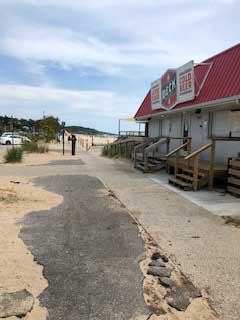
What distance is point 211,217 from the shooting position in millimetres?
6816

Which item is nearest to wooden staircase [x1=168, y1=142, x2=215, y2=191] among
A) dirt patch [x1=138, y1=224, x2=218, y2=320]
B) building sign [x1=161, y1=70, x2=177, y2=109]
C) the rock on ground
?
building sign [x1=161, y1=70, x2=177, y2=109]

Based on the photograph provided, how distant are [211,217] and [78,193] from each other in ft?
12.9

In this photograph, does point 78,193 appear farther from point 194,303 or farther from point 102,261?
point 194,303

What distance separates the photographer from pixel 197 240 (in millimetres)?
5355

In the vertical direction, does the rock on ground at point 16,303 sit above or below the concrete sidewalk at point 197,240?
below

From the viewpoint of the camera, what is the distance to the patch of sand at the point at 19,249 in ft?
11.9

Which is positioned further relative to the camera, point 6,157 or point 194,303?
point 6,157

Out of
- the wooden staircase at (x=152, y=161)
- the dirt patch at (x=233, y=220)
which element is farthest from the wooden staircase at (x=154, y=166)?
the dirt patch at (x=233, y=220)

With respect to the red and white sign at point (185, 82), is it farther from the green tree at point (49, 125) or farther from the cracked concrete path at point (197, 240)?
the green tree at point (49, 125)

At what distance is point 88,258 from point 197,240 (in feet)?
6.31

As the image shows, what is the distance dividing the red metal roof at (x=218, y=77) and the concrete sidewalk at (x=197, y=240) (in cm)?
392

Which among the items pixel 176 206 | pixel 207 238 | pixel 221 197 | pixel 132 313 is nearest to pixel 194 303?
pixel 132 313

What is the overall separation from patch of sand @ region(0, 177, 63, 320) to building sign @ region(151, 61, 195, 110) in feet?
23.9

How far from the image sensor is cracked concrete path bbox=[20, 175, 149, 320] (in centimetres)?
326
